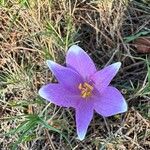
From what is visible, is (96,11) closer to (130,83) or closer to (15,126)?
(130,83)

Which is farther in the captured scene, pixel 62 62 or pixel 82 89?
pixel 62 62

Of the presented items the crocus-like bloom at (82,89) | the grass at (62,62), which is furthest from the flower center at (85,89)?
the grass at (62,62)

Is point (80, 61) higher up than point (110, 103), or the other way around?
point (80, 61)

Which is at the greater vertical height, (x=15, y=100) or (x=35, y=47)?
(x=35, y=47)

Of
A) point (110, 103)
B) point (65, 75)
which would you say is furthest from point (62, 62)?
point (110, 103)

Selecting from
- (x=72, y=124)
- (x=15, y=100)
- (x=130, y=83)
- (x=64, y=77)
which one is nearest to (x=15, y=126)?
(x=15, y=100)

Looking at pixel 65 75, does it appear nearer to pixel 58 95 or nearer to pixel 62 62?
pixel 58 95

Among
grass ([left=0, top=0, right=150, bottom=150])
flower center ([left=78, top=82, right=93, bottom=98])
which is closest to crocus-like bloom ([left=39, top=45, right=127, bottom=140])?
flower center ([left=78, top=82, right=93, bottom=98])
